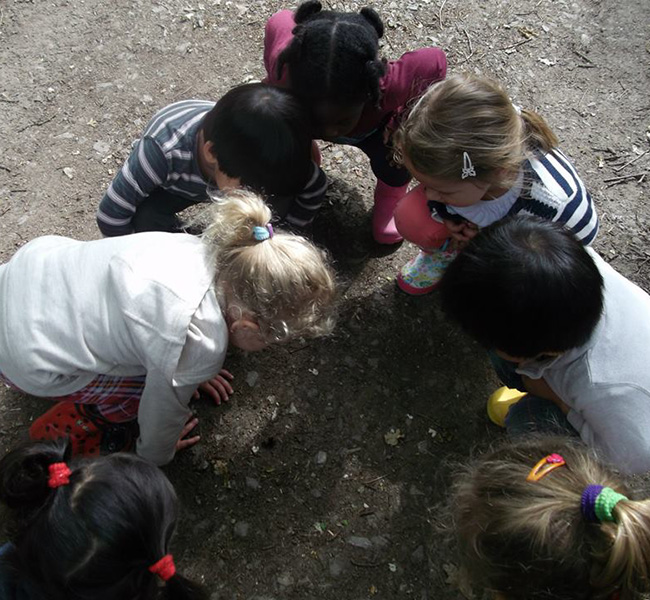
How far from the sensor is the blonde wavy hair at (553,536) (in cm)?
103

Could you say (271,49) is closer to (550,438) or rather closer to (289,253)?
(289,253)

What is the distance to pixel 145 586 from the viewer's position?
4.07ft

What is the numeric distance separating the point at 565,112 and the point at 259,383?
5.87ft

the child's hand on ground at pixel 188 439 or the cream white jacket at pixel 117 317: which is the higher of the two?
the cream white jacket at pixel 117 317

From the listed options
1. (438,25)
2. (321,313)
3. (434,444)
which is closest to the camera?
(321,313)

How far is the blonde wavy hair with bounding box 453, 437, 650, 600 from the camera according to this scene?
1.03 meters

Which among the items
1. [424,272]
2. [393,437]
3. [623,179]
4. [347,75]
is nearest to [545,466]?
[393,437]

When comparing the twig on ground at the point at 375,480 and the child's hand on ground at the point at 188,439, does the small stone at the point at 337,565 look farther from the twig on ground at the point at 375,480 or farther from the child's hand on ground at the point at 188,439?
the child's hand on ground at the point at 188,439

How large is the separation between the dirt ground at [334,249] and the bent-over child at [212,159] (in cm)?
34

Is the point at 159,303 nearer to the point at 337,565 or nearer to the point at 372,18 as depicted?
the point at 337,565

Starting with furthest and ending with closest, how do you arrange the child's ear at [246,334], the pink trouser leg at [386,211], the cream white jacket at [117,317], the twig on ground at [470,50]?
the twig on ground at [470,50], the pink trouser leg at [386,211], the child's ear at [246,334], the cream white jacket at [117,317]

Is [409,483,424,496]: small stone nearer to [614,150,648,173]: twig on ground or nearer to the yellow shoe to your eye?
the yellow shoe

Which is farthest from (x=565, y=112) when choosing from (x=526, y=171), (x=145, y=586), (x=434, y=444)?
(x=145, y=586)

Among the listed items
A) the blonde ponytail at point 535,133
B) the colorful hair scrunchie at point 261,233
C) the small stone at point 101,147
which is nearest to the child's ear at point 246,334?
the colorful hair scrunchie at point 261,233
